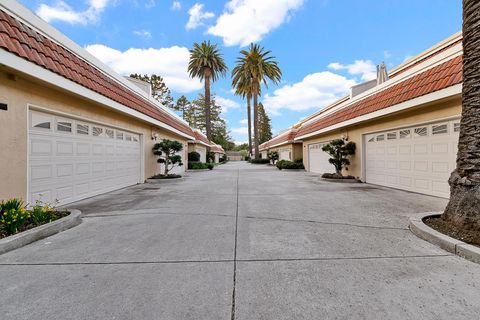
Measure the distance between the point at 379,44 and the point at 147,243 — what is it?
47.1ft

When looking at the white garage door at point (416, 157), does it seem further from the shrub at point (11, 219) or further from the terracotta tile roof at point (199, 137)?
the terracotta tile roof at point (199, 137)

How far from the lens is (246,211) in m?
5.52

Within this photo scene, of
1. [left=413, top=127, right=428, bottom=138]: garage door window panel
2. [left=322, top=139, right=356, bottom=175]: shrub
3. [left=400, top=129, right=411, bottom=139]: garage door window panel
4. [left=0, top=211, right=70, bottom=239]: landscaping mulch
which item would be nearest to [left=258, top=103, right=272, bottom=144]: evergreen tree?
[left=322, top=139, right=356, bottom=175]: shrub

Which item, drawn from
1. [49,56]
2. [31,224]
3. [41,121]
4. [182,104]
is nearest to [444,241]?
[31,224]

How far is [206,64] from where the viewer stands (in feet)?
84.4

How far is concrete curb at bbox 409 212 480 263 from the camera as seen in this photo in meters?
2.85

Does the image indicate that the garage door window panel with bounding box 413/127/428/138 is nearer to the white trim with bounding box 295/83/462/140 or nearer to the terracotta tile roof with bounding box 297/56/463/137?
the white trim with bounding box 295/83/462/140

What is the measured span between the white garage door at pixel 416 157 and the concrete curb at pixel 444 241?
3.70m

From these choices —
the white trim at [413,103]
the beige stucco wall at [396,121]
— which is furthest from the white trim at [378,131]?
the white trim at [413,103]

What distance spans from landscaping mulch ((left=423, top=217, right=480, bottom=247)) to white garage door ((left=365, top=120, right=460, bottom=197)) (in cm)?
359

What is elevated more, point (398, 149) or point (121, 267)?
point (398, 149)

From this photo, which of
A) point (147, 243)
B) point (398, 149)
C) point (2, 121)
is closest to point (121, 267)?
point (147, 243)

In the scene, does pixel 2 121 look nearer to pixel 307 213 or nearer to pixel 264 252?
pixel 264 252

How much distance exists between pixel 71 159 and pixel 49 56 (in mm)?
2671
